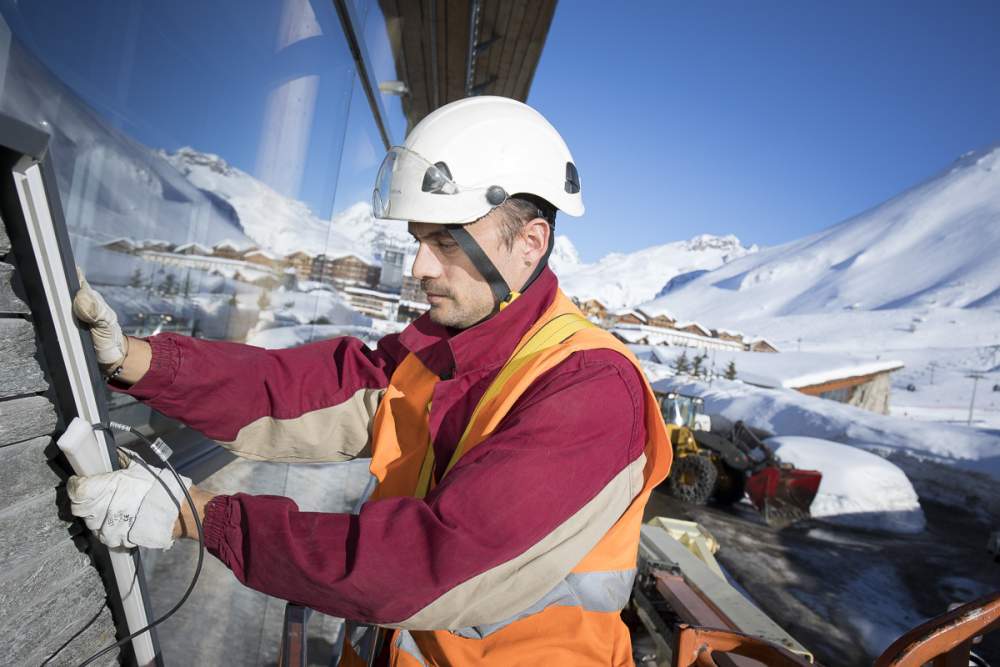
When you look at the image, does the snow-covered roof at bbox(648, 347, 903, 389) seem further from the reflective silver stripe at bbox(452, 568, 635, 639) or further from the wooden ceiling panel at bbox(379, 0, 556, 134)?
the reflective silver stripe at bbox(452, 568, 635, 639)

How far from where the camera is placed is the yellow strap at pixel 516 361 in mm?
1495

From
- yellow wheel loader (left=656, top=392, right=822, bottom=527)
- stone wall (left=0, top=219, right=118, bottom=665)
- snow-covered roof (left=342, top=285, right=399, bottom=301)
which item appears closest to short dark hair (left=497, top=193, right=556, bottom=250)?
stone wall (left=0, top=219, right=118, bottom=665)

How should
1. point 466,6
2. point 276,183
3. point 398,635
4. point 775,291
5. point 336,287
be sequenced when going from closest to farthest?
Result: point 398,635, point 276,183, point 336,287, point 466,6, point 775,291

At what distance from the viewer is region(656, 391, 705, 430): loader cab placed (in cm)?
1117

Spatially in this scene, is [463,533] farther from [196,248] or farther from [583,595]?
[196,248]

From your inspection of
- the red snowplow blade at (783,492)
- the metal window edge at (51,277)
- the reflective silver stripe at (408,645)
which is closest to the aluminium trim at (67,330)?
the metal window edge at (51,277)

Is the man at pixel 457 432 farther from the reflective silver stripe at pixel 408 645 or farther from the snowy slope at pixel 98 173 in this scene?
the snowy slope at pixel 98 173

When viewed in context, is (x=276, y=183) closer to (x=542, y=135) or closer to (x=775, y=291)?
(x=542, y=135)

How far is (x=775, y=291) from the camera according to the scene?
164250mm

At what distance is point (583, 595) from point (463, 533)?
475 mm

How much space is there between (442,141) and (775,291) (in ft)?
583

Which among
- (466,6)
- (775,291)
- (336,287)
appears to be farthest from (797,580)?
(775,291)

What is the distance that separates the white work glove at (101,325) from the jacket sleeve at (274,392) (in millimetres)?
118

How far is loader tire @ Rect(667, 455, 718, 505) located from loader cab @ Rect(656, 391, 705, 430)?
1040mm
